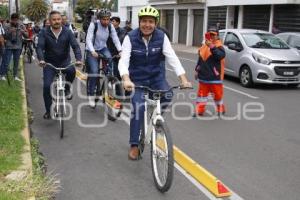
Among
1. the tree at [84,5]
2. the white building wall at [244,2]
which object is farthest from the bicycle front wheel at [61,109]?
the tree at [84,5]

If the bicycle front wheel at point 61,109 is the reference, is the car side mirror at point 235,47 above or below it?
above

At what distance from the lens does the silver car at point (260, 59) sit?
1375cm

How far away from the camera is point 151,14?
581 centimetres

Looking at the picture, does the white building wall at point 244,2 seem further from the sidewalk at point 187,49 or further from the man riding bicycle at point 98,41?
the man riding bicycle at point 98,41

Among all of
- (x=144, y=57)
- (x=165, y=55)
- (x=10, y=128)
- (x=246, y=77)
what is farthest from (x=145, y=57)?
(x=246, y=77)

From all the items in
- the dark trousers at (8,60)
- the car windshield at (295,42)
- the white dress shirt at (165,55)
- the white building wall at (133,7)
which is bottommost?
the dark trousers at (8,60)

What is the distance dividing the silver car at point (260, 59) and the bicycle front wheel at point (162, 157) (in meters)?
8.76

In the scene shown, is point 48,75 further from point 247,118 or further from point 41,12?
point 41,12

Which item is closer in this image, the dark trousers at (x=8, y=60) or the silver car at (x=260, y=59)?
the dark trousers at (x=8, y=60)

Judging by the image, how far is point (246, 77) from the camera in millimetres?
14258

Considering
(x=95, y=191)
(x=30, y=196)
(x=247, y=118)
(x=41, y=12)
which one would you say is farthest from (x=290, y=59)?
(x=41, y=12)

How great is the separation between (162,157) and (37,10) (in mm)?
58910

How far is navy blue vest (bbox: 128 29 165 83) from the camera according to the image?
6016 millimetres

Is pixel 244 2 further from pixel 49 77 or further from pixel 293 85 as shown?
pixel 49 77
